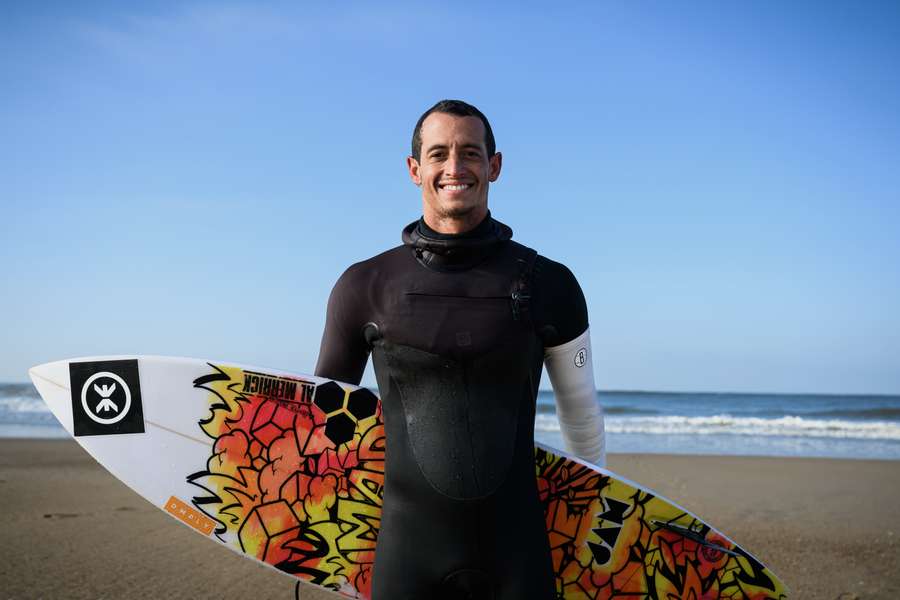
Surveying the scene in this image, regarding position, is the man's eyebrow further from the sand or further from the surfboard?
the sand

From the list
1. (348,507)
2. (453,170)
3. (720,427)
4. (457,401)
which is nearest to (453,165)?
(453,170)

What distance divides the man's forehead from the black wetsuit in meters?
0.24

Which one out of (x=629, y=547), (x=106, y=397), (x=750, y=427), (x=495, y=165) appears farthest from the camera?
(x=750, y=427)

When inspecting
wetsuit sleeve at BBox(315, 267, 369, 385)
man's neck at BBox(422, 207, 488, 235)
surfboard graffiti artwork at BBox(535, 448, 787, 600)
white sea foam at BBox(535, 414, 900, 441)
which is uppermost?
man's neck at BBox(422, 207, 488, 235)

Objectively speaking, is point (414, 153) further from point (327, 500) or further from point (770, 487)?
point (770, 487)

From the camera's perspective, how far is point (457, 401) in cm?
190

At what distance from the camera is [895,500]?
715 cm

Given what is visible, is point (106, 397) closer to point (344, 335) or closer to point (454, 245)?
point (344, 335)

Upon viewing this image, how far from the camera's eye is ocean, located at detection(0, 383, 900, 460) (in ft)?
41.2

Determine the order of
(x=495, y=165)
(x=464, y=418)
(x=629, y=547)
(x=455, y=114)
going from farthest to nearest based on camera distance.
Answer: (x=629, y=547), (x=495, y=165), (x=455, y=114), (x=464, y=418)

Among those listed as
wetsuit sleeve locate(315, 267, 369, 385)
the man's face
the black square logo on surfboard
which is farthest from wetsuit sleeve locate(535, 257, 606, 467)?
the black square logo on surfboard

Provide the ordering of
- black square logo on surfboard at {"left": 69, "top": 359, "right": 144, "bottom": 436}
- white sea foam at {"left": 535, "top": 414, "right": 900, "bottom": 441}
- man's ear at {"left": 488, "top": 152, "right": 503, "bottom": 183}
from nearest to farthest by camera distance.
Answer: man's ear at {"left": 488, "top": 152, "right": 503, "bottom": 183} < black square logo on surfboard at {"left": 69, "top": 359, "right": 144, "bottom": 436} < white sea foam at {"left": 535, "top": 414, "right": 900, "bottom": 441}

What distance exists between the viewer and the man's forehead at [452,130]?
2.00m

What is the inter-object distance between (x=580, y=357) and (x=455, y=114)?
82 centimetres
